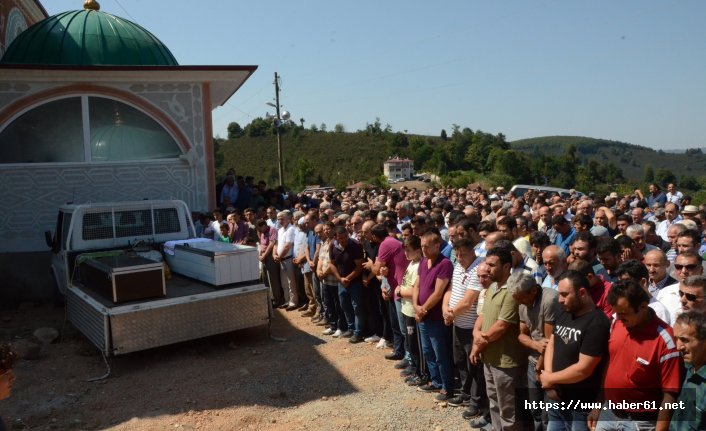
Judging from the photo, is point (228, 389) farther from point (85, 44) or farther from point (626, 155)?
point (626, 155)

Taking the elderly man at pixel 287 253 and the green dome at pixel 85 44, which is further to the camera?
the green dome at pixel 85 44

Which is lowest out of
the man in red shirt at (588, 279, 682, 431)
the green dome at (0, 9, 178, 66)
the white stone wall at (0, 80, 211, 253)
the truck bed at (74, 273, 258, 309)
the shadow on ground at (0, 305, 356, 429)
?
the shadow on ground at (0, 305, 356, 429)

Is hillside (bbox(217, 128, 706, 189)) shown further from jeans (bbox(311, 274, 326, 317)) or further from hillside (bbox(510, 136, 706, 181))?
jeans (bbox(311, 274, 326, 317))

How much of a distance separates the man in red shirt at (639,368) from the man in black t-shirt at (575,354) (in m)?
0.14

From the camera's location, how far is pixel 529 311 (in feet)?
14.4

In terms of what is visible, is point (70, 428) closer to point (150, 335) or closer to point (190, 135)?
point (150, 335)

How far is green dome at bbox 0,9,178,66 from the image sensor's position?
44.1 feet

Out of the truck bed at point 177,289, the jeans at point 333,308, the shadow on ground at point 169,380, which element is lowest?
Answer: the shadow on ground at point 169,380

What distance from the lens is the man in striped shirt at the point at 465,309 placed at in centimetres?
525

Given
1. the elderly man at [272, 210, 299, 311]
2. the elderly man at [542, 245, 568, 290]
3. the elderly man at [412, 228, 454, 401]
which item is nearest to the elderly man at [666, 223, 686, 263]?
the elderly man at [542, 245, 568, 290]

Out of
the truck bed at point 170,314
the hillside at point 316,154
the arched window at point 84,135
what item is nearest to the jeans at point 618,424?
the truck bed at point 170,314

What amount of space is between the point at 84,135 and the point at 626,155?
15035 centimetres

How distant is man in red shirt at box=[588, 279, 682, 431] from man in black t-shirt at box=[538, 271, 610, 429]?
5.5 inches

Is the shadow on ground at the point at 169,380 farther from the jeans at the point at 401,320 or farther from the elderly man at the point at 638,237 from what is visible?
the elderly man at the point at 638,237
